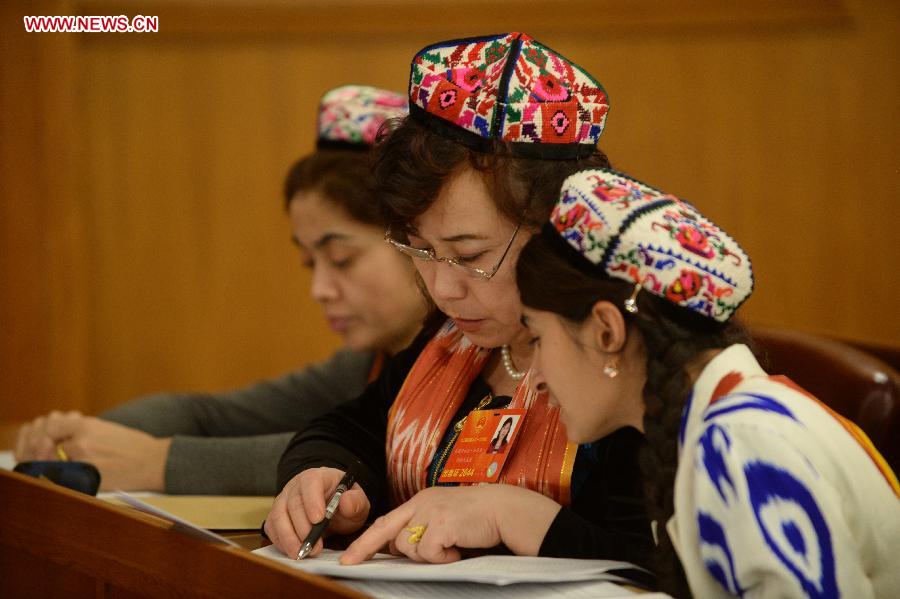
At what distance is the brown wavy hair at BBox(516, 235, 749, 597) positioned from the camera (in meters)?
1.12

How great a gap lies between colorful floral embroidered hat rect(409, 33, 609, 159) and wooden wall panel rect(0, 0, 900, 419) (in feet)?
6.12

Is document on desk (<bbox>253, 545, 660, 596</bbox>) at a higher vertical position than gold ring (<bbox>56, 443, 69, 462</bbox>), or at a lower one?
higher

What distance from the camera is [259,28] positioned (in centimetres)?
363

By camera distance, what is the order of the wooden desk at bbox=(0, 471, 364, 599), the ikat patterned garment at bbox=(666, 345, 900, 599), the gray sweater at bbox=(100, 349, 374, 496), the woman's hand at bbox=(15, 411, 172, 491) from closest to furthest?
the ikat patterned garment at bbox=(666, 345, 900, 599) < the wooden desk at bbox=(0, 471, 364, 599) < the woman's hand at bbox=(15, 411, 172, 491) < the gray sweater at bbox=(100, 349, 374, 496)

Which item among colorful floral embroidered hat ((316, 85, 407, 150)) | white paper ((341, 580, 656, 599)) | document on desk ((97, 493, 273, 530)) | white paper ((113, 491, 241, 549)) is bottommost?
document on desk ((97, 493, 273, 530))

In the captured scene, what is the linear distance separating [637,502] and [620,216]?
1.37 feet

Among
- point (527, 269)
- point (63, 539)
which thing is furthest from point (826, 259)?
point (63, 539)

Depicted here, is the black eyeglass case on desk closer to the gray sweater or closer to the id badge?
the gray sweater

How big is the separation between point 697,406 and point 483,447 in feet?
1.58

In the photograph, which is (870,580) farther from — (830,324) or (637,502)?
(830,324)

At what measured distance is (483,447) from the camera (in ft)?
4.91

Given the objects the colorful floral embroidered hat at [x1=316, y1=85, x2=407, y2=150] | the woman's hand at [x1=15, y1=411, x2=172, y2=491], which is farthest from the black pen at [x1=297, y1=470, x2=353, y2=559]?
the colorful floral embroidered hat at [x1=316, y1=85, x2=407, y2=150]

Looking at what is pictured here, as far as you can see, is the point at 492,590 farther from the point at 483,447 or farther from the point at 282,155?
the point at 282,155

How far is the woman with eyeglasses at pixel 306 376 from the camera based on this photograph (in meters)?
2.04
